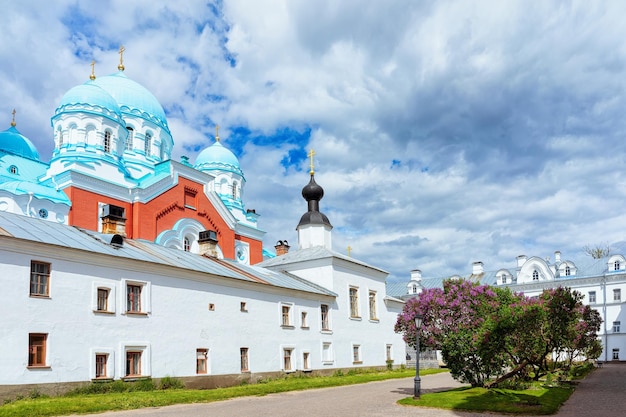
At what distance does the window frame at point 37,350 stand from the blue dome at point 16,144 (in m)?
24.6

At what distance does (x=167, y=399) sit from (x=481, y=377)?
399 inches

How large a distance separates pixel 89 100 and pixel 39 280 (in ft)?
68.7

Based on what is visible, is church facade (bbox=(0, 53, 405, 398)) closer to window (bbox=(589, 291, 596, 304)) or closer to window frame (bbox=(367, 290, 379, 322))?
window frame (bbox=(367, 290, 379, 322))

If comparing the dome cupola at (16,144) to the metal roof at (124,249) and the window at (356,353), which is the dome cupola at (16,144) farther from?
the window at (356,353)

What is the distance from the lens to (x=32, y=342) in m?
16.1

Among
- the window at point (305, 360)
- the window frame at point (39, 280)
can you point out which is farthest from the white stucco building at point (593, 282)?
the window frame at point (39, 280)

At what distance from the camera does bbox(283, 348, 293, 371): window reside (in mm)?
25800

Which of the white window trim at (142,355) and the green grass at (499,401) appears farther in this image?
the white window trim at (142,355)

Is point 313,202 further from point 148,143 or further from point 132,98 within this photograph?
point 132,98

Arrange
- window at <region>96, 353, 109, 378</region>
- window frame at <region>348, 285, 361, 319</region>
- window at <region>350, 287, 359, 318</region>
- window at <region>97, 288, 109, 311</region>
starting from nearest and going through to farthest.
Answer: window at <region>96, 353, 109, 378</region> < window at <region>97, 288, 109, 311</region> < window frame at <region>348, 285, 361, 319</region> < window at <region>350, 287, 359, 318</region>

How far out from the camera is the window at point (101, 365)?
58.1 feet

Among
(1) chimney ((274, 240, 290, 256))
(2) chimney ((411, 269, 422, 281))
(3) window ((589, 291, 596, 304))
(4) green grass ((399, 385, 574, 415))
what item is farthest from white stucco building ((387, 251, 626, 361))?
(4) green grass ((399, 385, 574, 415))

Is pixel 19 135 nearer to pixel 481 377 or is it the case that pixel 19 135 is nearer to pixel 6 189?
pixel 6 189

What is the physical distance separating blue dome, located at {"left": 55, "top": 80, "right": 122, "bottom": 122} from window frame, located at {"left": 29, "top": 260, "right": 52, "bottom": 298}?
20039mm
